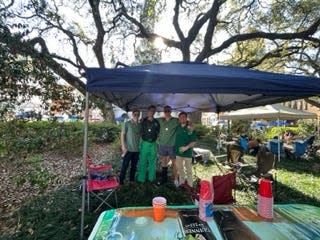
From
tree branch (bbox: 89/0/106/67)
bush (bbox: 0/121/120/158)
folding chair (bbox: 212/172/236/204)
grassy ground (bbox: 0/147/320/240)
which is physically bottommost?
grassy ground (bbox: 0/147/320/240)

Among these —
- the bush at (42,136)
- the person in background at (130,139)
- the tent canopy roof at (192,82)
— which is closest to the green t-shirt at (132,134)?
the person in background at (130,139)

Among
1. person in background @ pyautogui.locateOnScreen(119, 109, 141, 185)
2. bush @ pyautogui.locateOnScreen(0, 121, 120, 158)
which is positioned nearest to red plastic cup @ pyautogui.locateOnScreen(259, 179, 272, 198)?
person in background @ pyautogui.locateOnScreen(119, 109, 141, 185)

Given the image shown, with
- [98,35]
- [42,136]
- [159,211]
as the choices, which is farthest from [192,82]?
[98,35]

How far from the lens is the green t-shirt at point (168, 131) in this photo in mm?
6059

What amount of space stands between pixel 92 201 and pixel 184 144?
6.58 ft

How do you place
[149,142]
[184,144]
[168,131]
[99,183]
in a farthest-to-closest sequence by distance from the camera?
[168,131] < [149,142] < [184,144] < [99,183]

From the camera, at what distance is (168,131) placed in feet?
20.0

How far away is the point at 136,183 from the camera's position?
6.02m

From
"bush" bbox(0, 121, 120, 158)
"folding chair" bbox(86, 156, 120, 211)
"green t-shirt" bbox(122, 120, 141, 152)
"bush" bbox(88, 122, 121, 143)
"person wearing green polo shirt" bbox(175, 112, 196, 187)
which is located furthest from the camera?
"bush" bbox(88, 122, 121, 143)

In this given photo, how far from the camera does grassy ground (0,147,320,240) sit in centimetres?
393

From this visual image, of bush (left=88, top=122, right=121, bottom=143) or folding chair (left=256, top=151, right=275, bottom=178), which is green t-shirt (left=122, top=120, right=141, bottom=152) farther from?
bush (left=88, top=122, right=121, bottom=143)

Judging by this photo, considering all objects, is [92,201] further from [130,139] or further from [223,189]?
[223,189]

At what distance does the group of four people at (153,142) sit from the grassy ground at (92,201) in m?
0.34

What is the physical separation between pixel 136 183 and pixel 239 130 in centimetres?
1576
